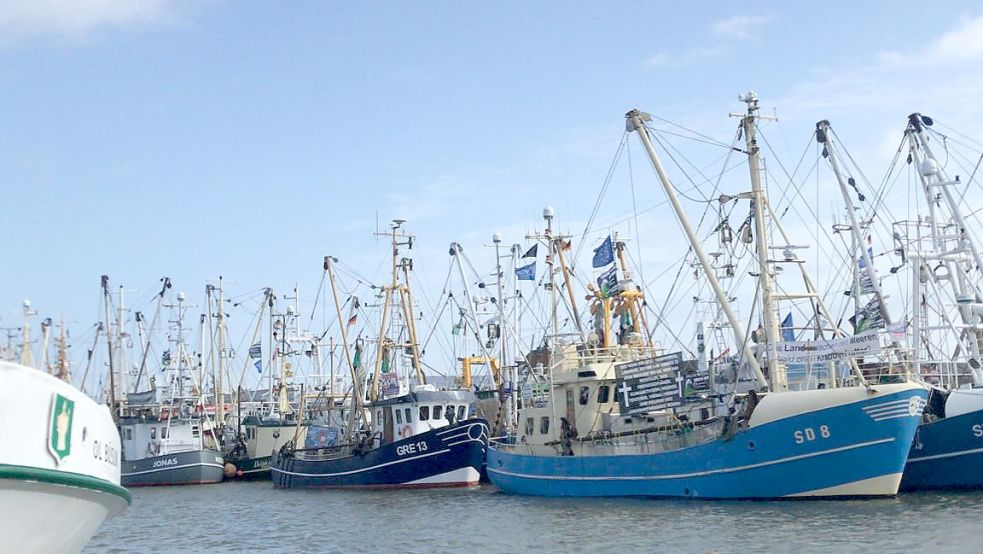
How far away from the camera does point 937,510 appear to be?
74.6 feet

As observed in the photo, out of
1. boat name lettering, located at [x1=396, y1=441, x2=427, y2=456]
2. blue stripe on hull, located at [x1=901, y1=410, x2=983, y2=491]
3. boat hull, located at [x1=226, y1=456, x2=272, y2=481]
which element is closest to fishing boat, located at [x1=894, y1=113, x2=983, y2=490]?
blue stripe on hull, located at [x1=901, y1=410, x2=983, y2=491]

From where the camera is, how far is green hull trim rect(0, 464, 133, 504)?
31.5 feet

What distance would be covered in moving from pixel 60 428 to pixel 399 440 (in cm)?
3047

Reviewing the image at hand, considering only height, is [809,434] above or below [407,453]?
above

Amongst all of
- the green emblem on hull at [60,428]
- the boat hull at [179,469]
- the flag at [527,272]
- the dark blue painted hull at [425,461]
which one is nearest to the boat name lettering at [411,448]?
the dark blue painted hull at [425,461]

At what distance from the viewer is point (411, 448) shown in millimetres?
39625

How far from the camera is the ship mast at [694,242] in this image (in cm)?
2742

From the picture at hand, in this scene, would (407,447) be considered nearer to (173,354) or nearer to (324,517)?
(324,517)

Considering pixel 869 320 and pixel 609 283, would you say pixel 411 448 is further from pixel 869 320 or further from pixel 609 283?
pixel 869 320

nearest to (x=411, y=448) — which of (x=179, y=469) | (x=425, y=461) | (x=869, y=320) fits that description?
(x=425, y=461)

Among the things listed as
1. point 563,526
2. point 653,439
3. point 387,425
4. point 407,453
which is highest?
point 387,425

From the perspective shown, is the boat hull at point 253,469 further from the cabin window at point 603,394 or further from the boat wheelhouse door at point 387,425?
the cabin window at point 603,394

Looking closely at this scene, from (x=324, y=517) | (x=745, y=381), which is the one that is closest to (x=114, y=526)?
(x=324, y=517)

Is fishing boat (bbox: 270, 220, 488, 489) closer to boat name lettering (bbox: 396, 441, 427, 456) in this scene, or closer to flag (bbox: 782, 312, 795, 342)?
boat name lettering (bbox: 396, 441, 427, 456)
